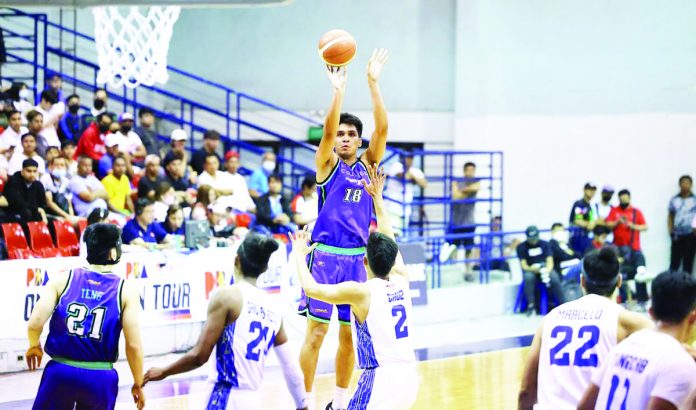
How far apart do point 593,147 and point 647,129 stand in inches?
38.3

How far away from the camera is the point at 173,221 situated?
1312 centimetres

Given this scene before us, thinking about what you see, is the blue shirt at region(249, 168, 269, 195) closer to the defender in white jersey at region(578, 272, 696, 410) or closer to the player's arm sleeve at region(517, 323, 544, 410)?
the player's arm sleeve at region(517, 323, 544, 410)

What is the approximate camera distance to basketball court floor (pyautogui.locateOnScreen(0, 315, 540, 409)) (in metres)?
10.2

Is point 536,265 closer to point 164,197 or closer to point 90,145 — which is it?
point 164,197

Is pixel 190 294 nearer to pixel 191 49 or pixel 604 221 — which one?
pixel 604 221

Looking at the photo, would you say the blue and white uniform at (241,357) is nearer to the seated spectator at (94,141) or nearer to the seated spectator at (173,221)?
the seated spectator at (173,221)

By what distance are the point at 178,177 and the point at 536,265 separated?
17.2 ft

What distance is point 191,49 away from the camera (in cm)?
2161

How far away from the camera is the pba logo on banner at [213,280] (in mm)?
12703

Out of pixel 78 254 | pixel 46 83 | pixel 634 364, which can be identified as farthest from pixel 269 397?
pixel 46 83

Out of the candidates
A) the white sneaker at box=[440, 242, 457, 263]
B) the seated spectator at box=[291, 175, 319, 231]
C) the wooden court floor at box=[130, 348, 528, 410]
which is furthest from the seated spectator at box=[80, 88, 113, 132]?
the wooden court floor at box=[130, 348, 528, 410]

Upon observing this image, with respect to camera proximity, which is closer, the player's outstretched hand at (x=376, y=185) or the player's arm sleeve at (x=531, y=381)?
the player's arm sleeve at (x=531, y=381)

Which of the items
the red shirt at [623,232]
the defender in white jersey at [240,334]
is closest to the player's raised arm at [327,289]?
the defender in white jersey at [240,334]

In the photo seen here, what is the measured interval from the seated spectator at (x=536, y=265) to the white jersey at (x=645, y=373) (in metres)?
11.3
